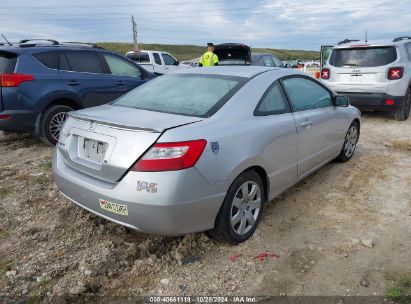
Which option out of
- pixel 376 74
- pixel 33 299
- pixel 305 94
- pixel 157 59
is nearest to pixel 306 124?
pixel 305 94

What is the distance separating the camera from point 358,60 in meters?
8.59

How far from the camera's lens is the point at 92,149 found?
119 inches

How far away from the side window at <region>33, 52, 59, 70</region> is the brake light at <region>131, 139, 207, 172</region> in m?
4.42

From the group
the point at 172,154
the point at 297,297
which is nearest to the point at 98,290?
the point at 172,154

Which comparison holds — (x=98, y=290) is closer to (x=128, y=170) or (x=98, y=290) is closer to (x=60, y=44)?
(x=128, y=170)

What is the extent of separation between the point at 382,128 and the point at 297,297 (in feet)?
21.0

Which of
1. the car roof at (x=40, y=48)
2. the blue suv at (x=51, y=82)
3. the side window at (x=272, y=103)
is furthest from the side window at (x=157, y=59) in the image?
the side window at (x=272, y=103)

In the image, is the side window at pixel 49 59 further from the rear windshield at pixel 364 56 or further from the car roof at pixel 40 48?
the rear windshield at pixel 364 56

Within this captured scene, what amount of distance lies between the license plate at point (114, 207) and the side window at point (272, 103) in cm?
143

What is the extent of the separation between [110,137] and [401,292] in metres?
2.40

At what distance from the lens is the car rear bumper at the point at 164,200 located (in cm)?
268

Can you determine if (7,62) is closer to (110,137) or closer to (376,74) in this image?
(110,137)

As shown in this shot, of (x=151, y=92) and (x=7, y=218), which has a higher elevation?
(x=151, y=92)

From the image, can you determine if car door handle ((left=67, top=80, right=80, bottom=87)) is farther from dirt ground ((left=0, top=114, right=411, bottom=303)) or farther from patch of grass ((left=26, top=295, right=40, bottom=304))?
patch of grass ((left=26, top=295, right=40, bottom=304))
